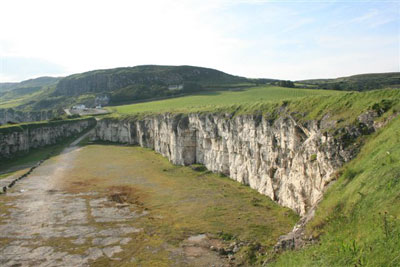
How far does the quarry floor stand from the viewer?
72.3 ft

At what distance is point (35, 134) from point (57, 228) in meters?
57.2

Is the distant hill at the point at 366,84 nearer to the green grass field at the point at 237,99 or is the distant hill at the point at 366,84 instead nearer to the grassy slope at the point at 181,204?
the green grass field at the point at 237,99

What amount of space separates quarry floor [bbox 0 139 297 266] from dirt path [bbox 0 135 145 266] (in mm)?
70

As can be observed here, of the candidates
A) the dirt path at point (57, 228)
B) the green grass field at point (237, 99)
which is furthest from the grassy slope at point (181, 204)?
the green grass field at point (237, 99)

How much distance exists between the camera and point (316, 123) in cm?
2575

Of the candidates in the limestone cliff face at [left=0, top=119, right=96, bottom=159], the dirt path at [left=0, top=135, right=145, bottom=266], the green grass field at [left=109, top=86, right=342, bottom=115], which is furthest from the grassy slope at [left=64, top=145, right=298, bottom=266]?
the limestone cliff face at [left=0, top=119, right=96, bottom=159]

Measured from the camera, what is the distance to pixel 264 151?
33.6 metres

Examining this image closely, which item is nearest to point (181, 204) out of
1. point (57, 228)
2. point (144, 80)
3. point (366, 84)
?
point (57, 228)

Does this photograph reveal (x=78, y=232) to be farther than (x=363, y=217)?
Yes

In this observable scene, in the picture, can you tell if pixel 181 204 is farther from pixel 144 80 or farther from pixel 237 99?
pixel 144 80

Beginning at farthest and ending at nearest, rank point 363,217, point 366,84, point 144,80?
point 144,80
point 366,84
point 363,217

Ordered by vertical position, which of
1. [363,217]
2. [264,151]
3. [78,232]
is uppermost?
[363,217]

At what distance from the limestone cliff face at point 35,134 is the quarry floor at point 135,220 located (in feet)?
74.5

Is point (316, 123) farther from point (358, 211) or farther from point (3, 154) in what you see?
point (3, 154)
